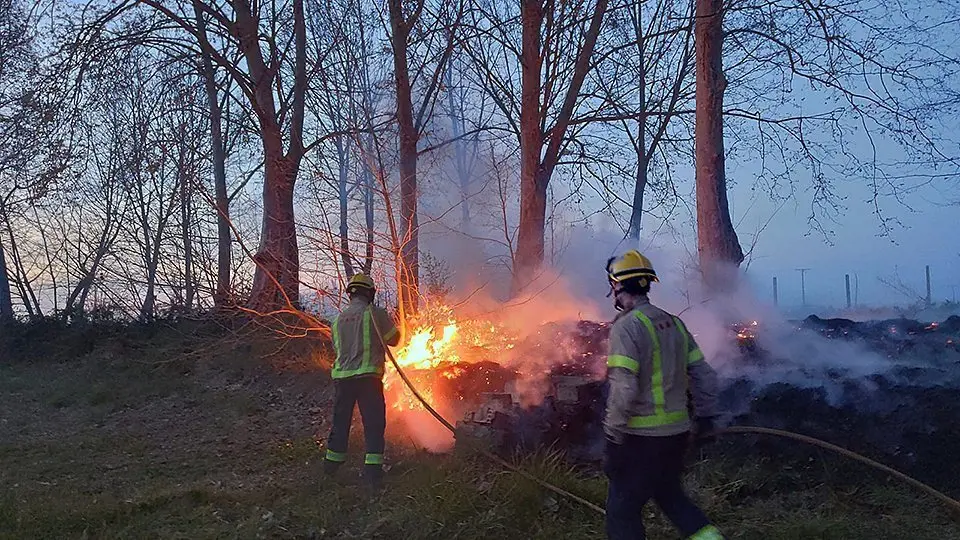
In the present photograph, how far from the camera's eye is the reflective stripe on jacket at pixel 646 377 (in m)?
4.13

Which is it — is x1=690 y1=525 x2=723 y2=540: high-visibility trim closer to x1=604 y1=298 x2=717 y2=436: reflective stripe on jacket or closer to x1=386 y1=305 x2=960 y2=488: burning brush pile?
x1=604 y1=298 x2=717 y2=436: reflective stripe on jacket

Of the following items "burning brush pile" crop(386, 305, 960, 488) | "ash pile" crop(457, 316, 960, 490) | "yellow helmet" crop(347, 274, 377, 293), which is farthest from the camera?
"yellow helmet" crop(347, 274, 377, 293)

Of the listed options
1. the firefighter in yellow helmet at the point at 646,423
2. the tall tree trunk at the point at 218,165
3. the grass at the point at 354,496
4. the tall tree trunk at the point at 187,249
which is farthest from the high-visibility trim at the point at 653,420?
the tall tree trunk at the point at 187,249

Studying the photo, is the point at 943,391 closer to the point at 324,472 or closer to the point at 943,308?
the point at 324,472

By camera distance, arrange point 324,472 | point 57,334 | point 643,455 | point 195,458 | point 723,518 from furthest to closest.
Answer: point 57,334 < point 195,458 < point 324,472 < point 723,518 < point 643,455

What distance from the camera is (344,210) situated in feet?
51.8

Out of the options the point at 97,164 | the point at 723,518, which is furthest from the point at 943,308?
the point at 97,164

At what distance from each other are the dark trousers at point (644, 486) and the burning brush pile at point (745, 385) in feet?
7.77

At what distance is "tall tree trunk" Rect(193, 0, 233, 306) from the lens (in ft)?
38.6

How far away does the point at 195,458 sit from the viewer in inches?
324

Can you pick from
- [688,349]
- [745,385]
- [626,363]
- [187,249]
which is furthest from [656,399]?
[187,249]

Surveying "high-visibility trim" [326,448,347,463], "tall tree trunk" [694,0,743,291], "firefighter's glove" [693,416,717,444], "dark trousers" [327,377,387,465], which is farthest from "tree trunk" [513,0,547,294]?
"firefighter's glove" [693,416,717,444]

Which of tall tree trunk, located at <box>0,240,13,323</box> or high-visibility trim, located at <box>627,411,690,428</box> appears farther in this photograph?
tall tree trunk, located at <box>0,240,13,323</box>

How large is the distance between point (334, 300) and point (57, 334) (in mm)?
10384
